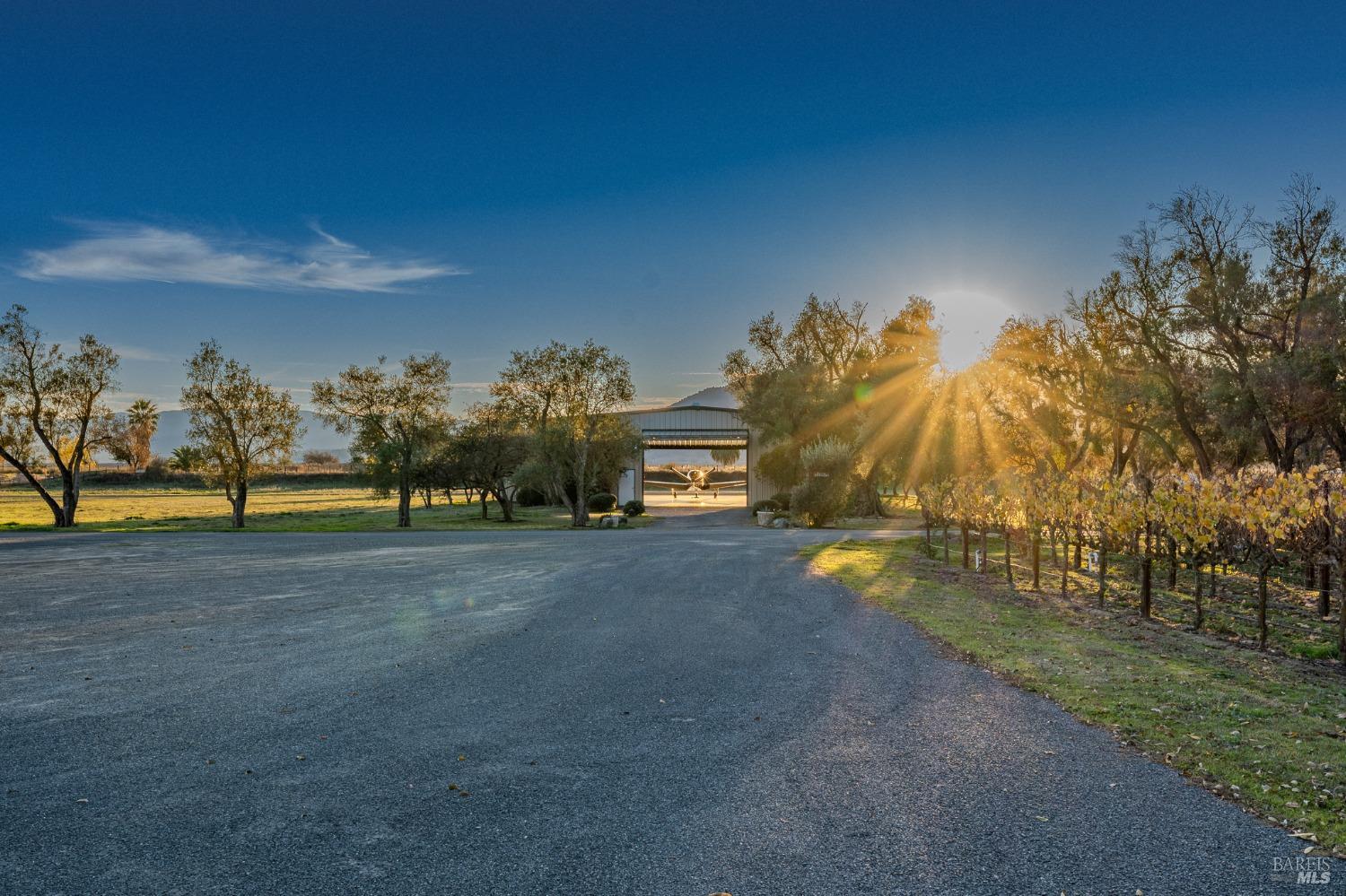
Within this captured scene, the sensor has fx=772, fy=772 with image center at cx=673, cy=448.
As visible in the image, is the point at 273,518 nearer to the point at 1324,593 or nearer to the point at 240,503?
the point at 240,503

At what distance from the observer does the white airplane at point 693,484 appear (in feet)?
262

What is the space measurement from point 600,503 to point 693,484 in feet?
119

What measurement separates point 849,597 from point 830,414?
31.3 metres

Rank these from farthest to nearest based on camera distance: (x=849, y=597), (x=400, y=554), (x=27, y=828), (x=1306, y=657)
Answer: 1. (x=400, y=554)
2. (x=849, y=597)
3. (x=1306, y=657)
4. (x=27, y=828)

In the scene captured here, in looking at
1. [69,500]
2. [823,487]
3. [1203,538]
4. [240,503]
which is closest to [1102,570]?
[1203,538]

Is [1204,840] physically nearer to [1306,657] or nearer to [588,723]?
[588,723]

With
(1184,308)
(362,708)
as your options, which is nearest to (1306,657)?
(362,708)

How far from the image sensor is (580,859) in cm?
421

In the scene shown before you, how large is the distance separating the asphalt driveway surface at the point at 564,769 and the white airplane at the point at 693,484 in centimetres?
6440

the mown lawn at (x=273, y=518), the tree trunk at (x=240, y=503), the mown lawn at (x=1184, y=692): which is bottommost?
the mown lawn at (x=273, y=518)

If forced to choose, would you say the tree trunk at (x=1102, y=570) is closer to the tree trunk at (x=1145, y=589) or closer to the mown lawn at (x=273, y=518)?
the tree trunk at (x=1145, y=589)

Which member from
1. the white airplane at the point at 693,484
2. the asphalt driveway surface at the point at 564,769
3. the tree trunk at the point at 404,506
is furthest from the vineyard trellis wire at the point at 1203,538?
the white airplane at the point at 693,484

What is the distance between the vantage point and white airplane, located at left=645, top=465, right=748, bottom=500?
262ft

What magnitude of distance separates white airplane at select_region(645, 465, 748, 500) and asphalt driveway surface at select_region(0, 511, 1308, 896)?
2535 inches
